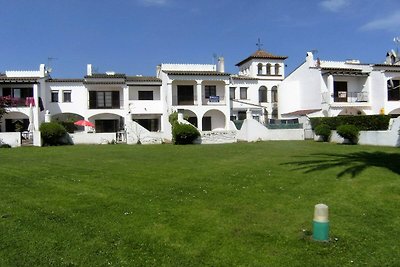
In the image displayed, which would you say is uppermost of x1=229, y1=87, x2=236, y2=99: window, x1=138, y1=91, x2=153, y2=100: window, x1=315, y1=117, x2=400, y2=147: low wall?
x1=229, y1=87, x2=236, y2=99: window

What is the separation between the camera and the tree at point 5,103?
35.4 meters

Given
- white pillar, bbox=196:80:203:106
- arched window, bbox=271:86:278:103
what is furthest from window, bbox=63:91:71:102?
arched window, bbox=271:86:278:103

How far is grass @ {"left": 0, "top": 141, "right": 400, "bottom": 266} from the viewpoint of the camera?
22.2 feet

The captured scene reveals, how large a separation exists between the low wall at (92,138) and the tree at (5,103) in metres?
7.82

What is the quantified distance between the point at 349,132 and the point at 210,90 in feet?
67.1

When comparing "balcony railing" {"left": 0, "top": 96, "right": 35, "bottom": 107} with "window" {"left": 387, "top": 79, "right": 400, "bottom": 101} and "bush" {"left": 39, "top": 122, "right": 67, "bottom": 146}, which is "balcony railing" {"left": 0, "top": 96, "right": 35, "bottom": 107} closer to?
"bush" {"left": 39, "top": 122, "right": 67, "bottom": 146}

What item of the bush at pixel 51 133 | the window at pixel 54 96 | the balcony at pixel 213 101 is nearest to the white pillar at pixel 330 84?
the balcony at pixel 213 101

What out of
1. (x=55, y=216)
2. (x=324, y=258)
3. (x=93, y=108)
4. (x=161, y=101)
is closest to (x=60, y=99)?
(x=93, y=108)

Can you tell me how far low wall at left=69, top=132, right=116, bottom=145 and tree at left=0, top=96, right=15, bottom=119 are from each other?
7.82 meters

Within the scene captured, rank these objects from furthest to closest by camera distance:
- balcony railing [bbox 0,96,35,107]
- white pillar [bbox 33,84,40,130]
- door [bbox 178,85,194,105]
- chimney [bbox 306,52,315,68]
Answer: chimney [bbox 306,52,315,68] < door [bbox 178,85,194,105] < white pillar [bbox 33,84,40,130] < balcony railing [bbox 0,96,35,107]

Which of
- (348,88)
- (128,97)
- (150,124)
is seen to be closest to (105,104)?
(128,97)

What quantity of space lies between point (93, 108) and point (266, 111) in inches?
881

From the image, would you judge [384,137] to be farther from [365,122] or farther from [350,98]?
[350,98]

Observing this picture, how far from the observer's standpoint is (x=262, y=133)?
3672 cm
